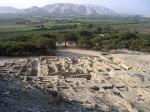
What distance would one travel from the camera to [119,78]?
28422 millimetres

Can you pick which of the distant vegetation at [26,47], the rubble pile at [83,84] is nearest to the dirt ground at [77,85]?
the rubble pile at [83,84]

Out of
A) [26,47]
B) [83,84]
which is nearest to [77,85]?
[83,84]

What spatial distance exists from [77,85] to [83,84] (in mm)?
476

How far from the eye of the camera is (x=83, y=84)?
26312 millimetres

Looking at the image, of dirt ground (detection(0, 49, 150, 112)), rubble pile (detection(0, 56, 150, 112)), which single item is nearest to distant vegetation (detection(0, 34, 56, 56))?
dirt ground (detection(0, 49, 150, 112))

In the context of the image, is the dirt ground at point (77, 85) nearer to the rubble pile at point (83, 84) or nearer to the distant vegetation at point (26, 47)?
the rubble pile at point (83, 84)

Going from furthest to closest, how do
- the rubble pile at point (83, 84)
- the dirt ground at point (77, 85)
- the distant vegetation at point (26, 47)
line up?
the distant vegetation at point (26, 47) < the rubble pile at point (83, 84) < the dirt ground at point (77, 85)

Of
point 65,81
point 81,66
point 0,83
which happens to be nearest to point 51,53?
point 81,66

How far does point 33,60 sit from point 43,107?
23.0 metres

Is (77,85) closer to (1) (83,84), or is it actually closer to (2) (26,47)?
(1) (83,84)

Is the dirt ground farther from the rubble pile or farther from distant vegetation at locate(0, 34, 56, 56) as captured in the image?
distant vegetation at locate(0, 34, 56, 56)

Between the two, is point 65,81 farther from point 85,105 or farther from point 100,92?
point 85,105

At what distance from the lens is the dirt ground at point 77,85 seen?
1817cm

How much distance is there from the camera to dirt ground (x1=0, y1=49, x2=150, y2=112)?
59.6 feet
